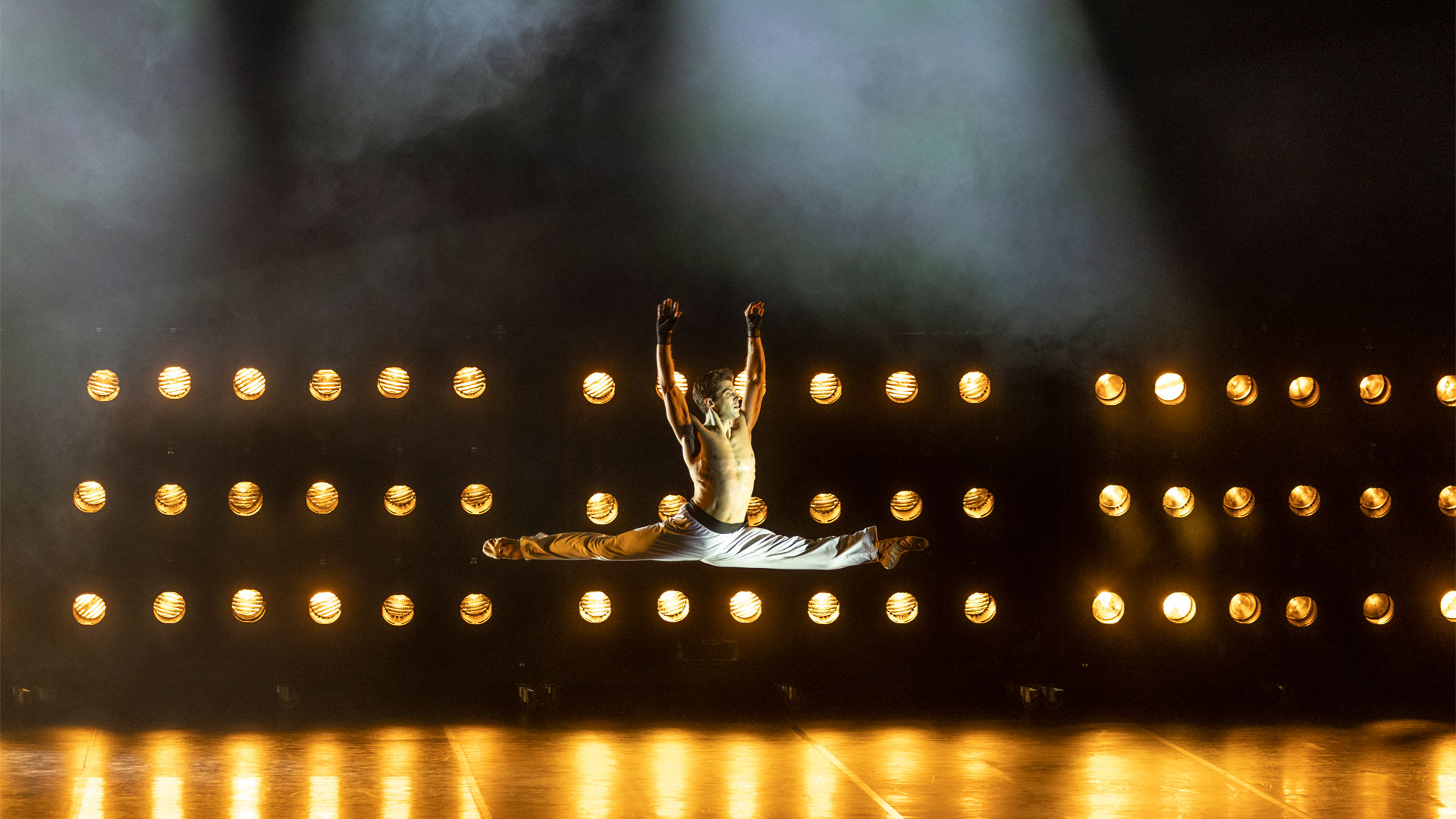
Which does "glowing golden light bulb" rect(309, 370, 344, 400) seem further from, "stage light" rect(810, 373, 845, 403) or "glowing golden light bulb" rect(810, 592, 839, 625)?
"glowing golden light bulb" rect(810, 592, 839, 625)

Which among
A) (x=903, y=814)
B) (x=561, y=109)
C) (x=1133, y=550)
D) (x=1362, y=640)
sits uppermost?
(x=561, y=109)

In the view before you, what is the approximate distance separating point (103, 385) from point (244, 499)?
1.01m

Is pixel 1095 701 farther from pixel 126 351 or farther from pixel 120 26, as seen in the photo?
pixel 120 26

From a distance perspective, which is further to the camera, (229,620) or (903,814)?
(229,620)

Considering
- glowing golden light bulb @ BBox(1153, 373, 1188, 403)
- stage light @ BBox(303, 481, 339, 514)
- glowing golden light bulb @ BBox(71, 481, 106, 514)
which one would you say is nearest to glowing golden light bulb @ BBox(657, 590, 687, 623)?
stage light @ BBox(303, 481, 339, 514)

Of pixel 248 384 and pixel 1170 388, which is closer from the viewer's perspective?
pixel 248 384

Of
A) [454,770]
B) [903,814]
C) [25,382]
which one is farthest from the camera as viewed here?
[25,382]

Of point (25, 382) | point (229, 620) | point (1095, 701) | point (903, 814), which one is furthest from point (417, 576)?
point (1095, 701)

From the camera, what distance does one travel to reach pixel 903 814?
5.41 metres

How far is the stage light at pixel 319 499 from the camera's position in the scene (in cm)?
727

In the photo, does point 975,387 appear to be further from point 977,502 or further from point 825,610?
point 825,610

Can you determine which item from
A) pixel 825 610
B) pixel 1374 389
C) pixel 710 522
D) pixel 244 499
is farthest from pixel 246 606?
pixel 1374 389

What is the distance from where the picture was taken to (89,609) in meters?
7.20

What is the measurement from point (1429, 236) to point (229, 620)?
7.40m
